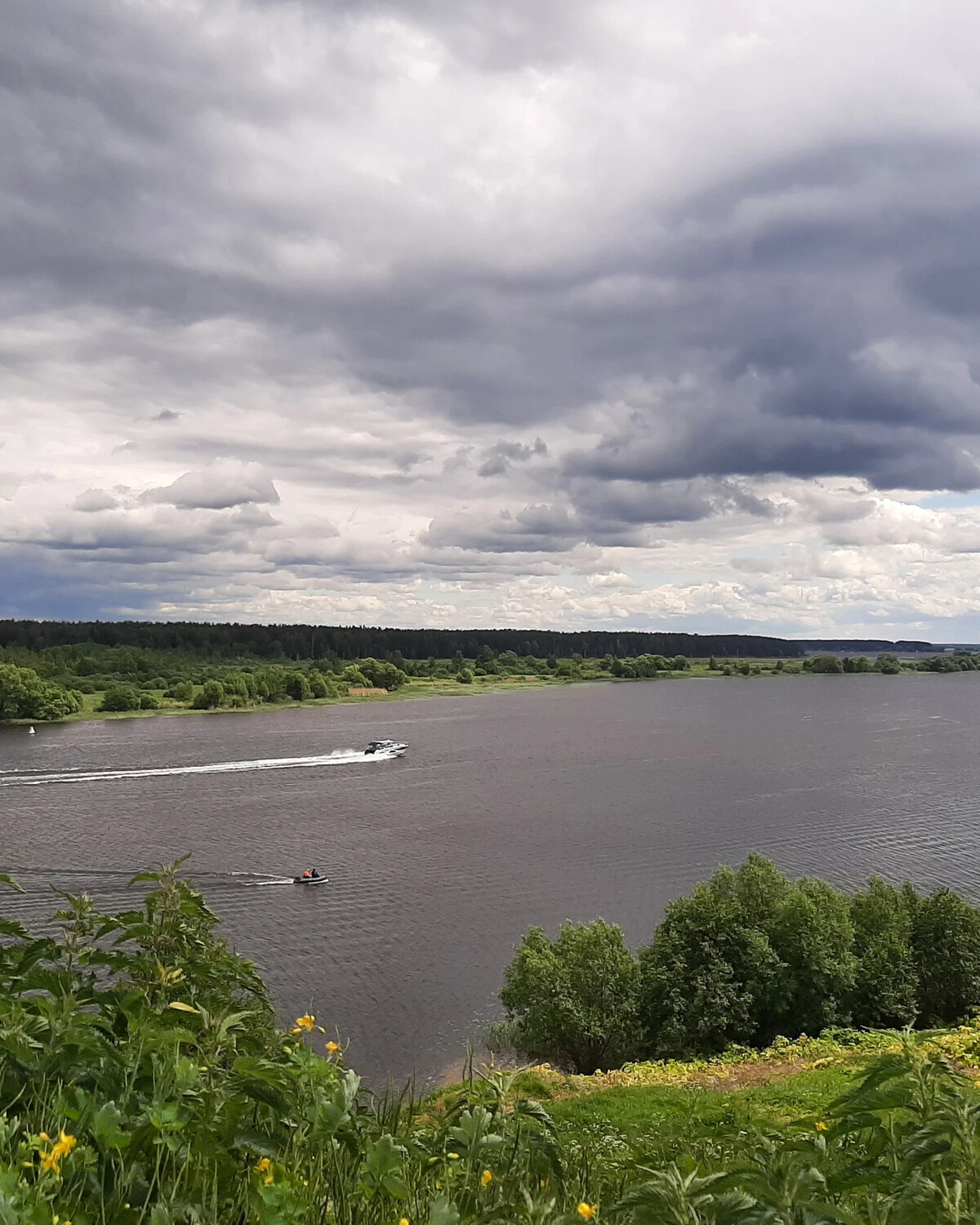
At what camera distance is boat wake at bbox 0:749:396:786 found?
73500mm

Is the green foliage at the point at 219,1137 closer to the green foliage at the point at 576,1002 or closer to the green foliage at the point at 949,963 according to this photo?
the green foliage at the point at 576,1002

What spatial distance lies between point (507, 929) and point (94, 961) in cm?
3999

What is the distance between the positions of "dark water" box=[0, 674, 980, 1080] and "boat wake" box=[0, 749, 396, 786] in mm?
869

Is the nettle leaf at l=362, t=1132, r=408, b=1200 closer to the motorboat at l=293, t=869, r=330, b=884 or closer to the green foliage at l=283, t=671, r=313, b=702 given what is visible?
the motorboat at l=293, t=869, r=330, b=884

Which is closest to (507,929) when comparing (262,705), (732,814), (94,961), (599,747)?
(732,814)

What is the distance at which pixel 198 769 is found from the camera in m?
80.1

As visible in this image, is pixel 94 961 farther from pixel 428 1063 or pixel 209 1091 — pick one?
pixel 428 1063

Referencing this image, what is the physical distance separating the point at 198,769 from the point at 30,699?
165 ft

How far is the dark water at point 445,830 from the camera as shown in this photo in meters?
37.7

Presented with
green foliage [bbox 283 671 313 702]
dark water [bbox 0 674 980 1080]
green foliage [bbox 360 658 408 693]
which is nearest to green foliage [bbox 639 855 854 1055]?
dark water [bbox 0 674 980 1080]

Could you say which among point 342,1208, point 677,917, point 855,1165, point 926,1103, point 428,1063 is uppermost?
point 926,1103

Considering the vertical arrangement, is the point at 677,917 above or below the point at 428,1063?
above

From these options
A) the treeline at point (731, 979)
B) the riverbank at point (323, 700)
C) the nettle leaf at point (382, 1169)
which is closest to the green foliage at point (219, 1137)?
the nettle leaf at point (382, 1169)

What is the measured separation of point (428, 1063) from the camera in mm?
29562
